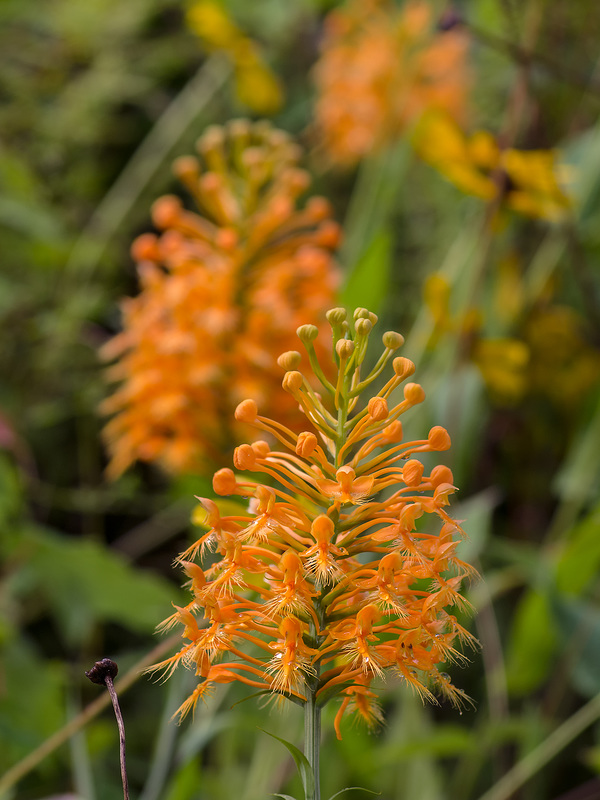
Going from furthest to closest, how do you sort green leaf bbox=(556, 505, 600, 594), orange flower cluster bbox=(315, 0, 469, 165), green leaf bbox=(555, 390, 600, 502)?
orange flower cluster bbox=(315, 0, 469, 165)
green leaf bbox=(555, 390, 600, 502)
green leaf bbox=(556, 505, 600, 594)

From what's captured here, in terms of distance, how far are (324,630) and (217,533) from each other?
0.05m

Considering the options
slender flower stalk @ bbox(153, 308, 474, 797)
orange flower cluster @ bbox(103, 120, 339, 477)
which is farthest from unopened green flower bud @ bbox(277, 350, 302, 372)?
orange flower cluster @ bbox(103, 120, 339, 477)

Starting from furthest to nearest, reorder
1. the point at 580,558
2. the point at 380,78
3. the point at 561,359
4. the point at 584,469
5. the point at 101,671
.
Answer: the point at 380,78 → the point at 561,359 → the point at 584,469 → the point at 580,558 → the point at 101,671

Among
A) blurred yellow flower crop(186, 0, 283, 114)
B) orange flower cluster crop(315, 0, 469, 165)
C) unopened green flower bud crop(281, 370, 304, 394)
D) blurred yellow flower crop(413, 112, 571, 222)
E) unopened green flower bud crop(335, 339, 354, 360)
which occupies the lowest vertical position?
unopened green flower bud crop(281, 370, 304, 394)

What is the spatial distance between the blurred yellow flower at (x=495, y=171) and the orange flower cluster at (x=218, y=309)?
0.12 m

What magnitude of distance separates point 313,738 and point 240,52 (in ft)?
2.57

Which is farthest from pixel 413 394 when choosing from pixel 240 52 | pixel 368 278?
pixel 240 52

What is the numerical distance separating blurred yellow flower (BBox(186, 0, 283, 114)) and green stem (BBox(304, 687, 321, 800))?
0.71 metres

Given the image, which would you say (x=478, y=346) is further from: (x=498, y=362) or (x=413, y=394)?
(x=413, y=394)

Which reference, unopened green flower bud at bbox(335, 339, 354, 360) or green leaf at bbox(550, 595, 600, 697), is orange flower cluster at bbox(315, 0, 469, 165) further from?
unopened green flower bud at bbox(335, 339, 354, 360)

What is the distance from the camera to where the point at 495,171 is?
621mm

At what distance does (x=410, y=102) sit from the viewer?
102 centimetres

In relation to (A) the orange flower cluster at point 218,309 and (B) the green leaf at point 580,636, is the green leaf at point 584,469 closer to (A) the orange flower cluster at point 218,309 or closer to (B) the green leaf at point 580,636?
(B) the green leaf at point 580,636

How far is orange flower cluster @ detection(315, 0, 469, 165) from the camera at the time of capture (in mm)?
955
